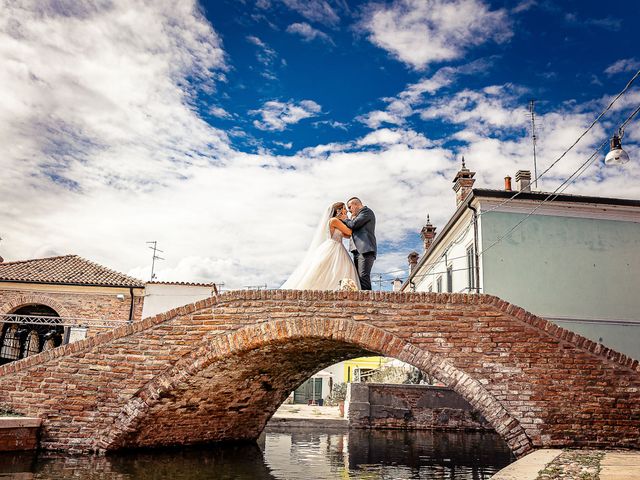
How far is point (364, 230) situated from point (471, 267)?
929 cm

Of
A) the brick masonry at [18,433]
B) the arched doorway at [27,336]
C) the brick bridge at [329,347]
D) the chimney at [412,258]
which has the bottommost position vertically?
the brick masonry at [18,433]

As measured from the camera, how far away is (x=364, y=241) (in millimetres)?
9133

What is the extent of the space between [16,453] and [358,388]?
1052 cm

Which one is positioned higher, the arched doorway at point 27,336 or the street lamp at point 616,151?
the street lamp at point 616,151

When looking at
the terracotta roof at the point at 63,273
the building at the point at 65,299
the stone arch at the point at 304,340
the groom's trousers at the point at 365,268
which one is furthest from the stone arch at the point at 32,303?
the groom's trousers at the point at 365,268

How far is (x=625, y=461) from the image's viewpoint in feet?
19.9

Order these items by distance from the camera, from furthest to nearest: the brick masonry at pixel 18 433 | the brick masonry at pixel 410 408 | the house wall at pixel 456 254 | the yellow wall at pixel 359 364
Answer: the yellow wall at pixel 359 364
the house wall at pixel 456 254
the brick masonry at pixel 410 408
the brick masonry at pixel 18 433

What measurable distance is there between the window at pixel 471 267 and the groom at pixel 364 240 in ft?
27.9

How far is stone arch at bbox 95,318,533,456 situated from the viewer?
24.5ft

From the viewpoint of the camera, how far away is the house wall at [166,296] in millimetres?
21469

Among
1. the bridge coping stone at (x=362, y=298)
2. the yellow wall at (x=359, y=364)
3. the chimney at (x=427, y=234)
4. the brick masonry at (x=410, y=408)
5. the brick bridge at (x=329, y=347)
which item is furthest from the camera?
the yellow wall at (x=359, y=364)

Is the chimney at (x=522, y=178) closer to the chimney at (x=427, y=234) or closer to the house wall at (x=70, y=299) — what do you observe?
the chimney at (x=427, y=234)

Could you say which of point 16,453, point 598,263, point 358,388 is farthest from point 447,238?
point 16,453

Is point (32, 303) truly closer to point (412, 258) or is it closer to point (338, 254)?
point (338, 254)
